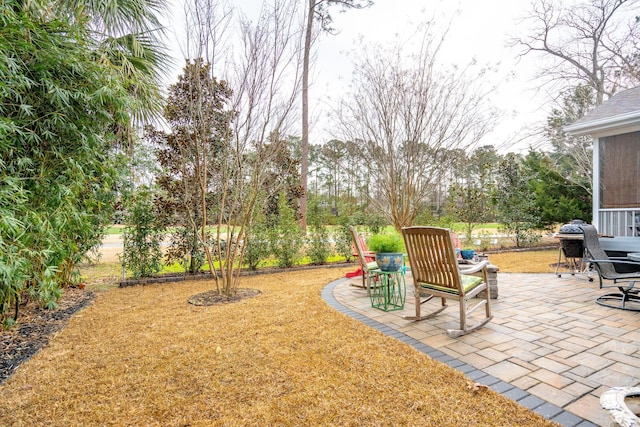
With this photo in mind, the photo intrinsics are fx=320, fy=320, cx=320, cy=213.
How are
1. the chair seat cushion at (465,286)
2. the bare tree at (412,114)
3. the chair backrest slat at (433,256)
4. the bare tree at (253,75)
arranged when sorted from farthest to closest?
the bare tree at (412,114) → the bare tree at (253,75) → the chair seat cushion at (465,286) → the chair backrest slat at (433,256)

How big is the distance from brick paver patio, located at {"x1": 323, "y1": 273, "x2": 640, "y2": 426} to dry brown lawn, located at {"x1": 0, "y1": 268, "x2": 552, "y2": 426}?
20 cm

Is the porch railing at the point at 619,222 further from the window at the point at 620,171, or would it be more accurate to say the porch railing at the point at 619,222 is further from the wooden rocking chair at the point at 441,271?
the wooden rocking chair at the point at 441,271

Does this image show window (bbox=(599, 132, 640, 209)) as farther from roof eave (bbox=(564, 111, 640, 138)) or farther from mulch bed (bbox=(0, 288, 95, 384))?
mulch bed (bbox=(0, 288, 95, 384))

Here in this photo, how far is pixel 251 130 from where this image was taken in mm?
4574

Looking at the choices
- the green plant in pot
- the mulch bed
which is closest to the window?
the green plant in pot

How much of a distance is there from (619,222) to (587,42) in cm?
872

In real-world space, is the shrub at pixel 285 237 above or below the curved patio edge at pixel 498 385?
above

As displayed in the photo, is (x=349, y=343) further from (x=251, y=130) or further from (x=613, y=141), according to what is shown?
(x=613, y=141)

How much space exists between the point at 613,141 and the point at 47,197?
951cm

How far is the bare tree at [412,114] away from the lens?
20.6 ft

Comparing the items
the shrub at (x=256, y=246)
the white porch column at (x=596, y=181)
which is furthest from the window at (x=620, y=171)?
the shrub at (x=256, y=246)

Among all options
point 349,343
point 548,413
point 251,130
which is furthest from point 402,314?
point 251,130

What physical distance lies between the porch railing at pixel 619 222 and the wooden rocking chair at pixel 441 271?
5.28 metres

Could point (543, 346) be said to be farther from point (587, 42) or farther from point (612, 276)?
point (587, 42)
